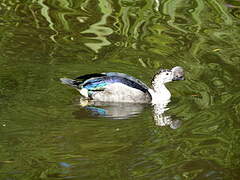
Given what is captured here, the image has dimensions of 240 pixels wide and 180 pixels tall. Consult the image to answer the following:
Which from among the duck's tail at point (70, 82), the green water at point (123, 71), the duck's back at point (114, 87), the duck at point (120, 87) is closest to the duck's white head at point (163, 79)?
the duck at point (120, 87)

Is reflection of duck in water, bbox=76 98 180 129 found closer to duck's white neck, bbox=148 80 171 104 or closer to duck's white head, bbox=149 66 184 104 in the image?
duck's white neck, bbox=148 80 171 104

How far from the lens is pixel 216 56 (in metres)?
11.6

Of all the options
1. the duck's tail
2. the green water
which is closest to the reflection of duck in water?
the green water

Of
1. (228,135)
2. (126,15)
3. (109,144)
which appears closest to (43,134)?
(109,144)

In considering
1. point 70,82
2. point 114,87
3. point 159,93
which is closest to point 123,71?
point 114,87

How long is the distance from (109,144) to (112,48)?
386cm

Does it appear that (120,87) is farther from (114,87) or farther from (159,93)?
(159,93)

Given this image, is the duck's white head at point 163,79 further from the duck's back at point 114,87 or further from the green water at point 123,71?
the green water at point 123,71

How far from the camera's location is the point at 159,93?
10289 millimetres

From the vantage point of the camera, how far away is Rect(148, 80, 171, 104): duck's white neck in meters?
10.1

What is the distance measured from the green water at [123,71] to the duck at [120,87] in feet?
0.72

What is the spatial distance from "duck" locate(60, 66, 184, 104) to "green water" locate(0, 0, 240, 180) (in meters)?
0.22

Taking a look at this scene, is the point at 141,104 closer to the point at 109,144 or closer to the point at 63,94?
the point at 63,94

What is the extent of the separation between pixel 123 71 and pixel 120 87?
0.81 m
